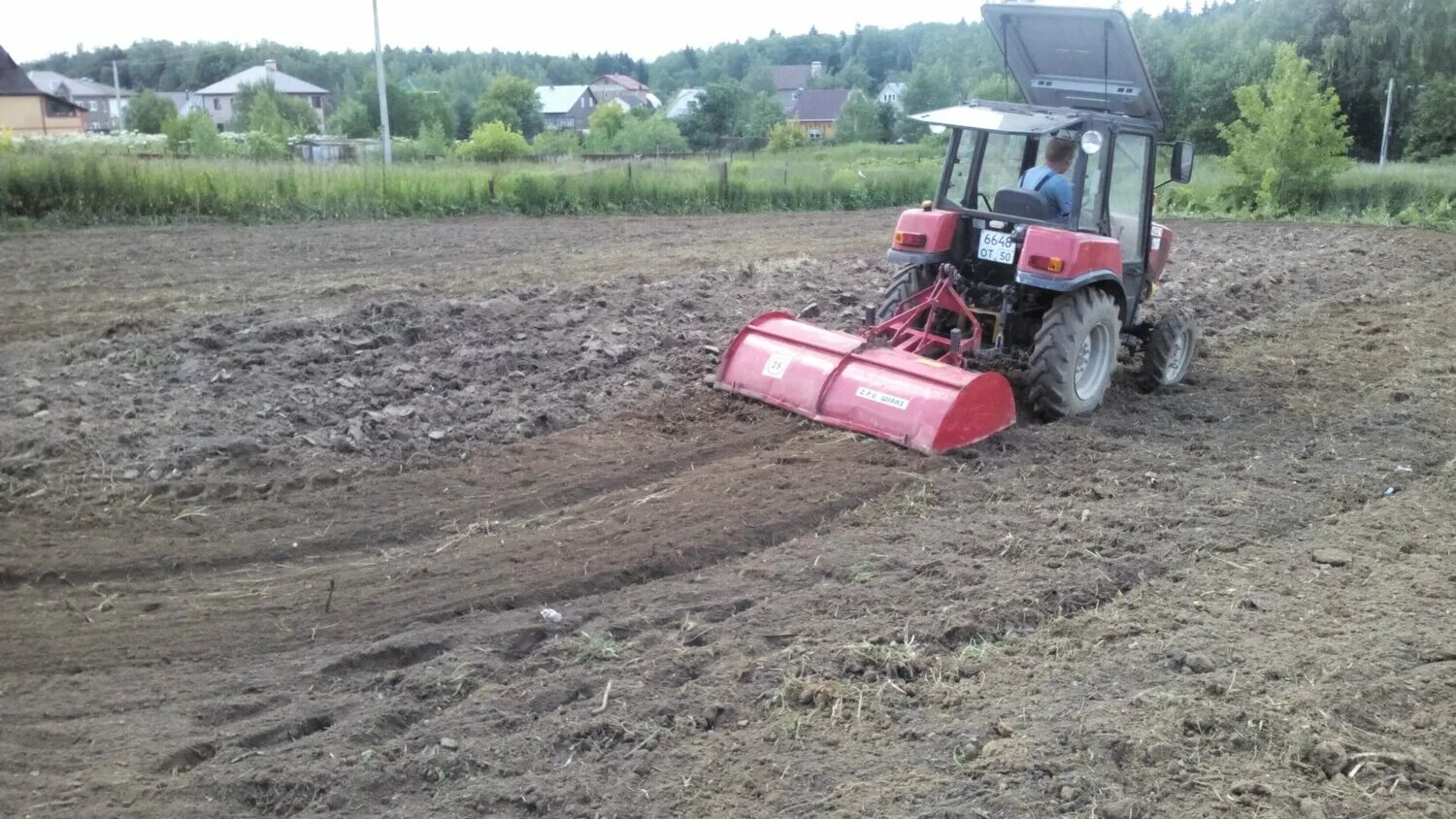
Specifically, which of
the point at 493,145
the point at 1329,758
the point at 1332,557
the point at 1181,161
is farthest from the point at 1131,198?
the point at 493,145

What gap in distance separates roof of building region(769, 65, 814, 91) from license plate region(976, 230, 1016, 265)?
81504mm

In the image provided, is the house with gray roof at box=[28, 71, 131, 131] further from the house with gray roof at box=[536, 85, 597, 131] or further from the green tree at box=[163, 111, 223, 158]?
the green tree at box=[163, 111, 223, 158]

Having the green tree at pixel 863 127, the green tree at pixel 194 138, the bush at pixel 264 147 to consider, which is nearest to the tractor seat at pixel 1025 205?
the green tree at pixel 194 138

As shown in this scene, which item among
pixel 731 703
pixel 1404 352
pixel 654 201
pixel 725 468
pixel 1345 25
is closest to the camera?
pixel 731 703

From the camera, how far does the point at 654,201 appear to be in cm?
2286

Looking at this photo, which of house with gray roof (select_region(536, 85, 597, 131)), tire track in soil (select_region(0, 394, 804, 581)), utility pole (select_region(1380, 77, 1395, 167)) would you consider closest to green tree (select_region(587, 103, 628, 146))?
house with gray roof (select_region(536, 85, 597, 131))

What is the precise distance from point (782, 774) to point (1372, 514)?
4.13m

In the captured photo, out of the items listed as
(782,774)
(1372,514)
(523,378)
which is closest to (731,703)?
(782,774)

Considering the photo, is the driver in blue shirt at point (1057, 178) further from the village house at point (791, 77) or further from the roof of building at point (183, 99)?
the village house at point (791, 77)

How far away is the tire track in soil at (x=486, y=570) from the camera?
15.8ft

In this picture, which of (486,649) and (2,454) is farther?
(2,454)

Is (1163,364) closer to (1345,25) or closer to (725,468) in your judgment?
(725,468)

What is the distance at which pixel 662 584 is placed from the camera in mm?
5387

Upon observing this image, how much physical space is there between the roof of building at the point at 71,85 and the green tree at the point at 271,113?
17626 mm
